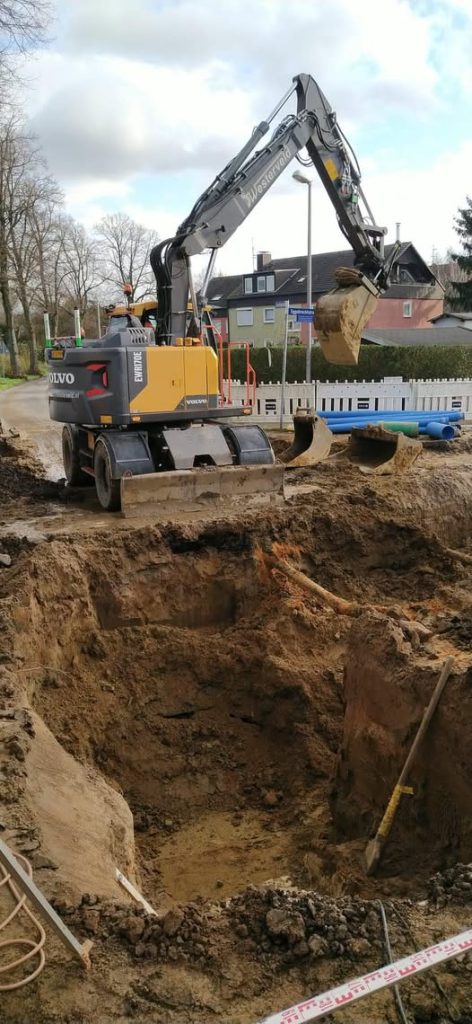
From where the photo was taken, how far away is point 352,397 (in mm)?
18672

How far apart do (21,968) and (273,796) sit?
3.66 m

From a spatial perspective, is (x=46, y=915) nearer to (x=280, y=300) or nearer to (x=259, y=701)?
(x=259, y=701)

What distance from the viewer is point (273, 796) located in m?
6.32

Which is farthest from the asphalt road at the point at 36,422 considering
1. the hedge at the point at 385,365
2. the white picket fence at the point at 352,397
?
the hedge at the point at 385,365

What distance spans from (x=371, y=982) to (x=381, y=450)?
10.7 metres

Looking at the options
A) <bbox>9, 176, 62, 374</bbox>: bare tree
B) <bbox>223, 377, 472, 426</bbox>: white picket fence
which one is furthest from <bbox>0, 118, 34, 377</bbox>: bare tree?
<bbox>223, 377, 472, 426</bbox>: white picket fence

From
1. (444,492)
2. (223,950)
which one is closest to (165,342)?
(444,492)

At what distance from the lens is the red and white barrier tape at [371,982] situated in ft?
8.01

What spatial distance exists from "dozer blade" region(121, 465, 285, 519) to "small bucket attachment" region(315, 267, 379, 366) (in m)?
2.31

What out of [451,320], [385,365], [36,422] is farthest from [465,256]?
[36,422]

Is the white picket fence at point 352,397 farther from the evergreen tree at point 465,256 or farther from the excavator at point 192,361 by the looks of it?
the evergreen tree at point 465,256

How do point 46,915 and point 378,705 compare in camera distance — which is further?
point 378,705

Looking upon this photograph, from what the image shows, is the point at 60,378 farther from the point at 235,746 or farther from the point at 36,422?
the point at 36,422

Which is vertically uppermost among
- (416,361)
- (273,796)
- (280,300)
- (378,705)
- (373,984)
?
(280,300)
